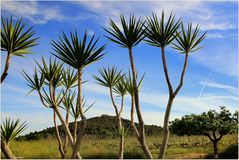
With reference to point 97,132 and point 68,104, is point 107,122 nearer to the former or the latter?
point 97,132

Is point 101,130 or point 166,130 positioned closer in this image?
point 166,130

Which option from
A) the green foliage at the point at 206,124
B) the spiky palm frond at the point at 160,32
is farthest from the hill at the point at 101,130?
the spiky palm frond at the point at 160,32

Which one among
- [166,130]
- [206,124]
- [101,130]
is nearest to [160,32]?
[166,130]

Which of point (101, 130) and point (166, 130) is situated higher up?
point (101, 130)

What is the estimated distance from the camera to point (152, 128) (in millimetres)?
35906

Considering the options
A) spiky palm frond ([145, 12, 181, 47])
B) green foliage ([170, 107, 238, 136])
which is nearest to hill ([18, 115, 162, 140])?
green foliage ([170, 107, 238, 136])

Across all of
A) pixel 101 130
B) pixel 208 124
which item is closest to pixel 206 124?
pixel 208 124

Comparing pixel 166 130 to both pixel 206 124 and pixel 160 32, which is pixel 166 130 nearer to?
pixel 160 32

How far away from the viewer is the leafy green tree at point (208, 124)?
19.1 meters

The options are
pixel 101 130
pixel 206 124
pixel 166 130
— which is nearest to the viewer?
pixel 166 130

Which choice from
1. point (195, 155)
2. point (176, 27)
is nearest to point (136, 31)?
point (176, 27)

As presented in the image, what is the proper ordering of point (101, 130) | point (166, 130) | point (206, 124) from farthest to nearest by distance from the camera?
point (101, 130) < point (206, 124) < point (166, 130)

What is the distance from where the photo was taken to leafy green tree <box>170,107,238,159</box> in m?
19.1

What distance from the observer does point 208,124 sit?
19.3 metres
